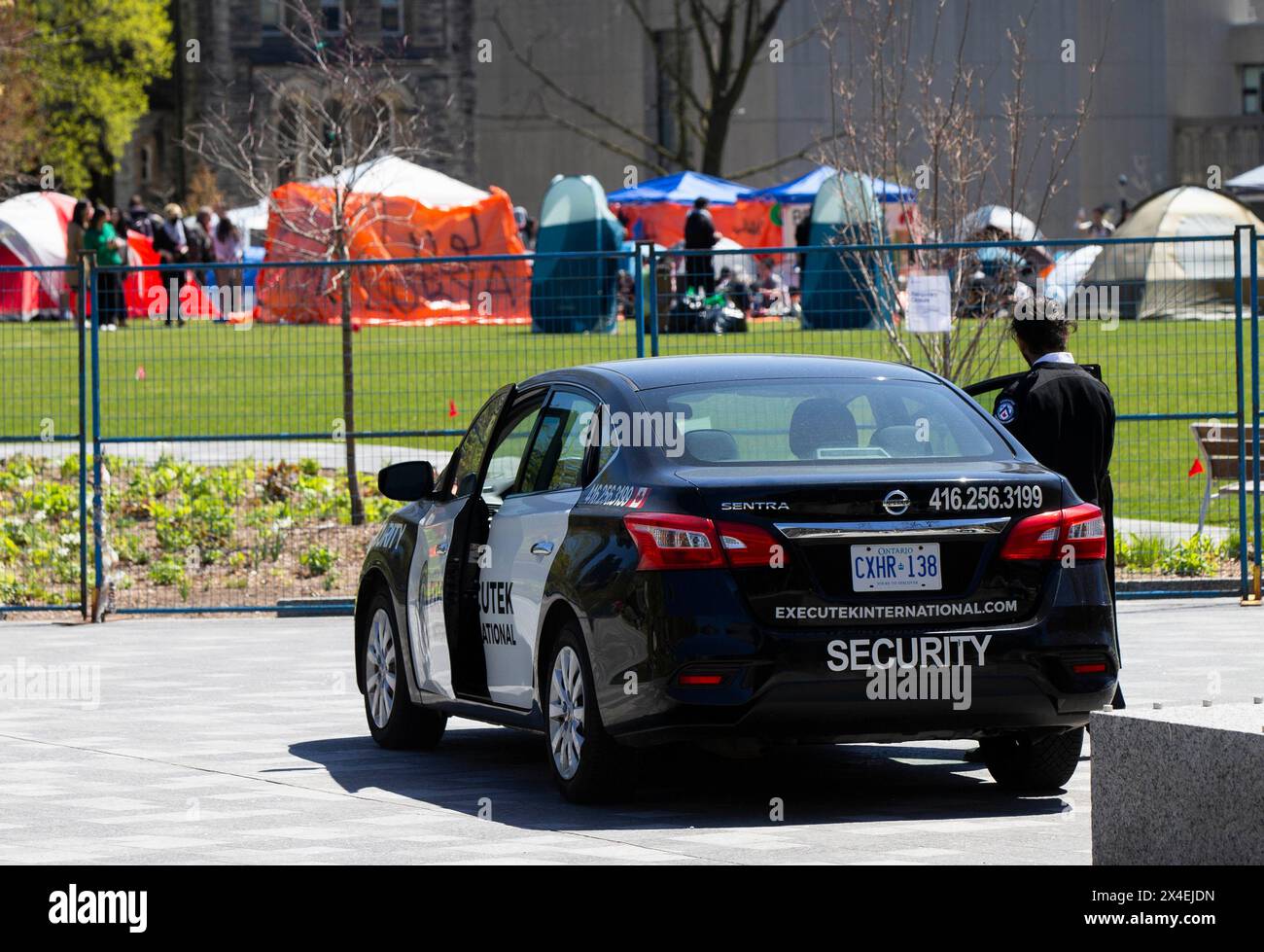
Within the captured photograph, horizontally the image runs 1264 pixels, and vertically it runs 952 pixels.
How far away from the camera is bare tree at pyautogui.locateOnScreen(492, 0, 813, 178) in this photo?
180 feet

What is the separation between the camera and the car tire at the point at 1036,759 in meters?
8.84

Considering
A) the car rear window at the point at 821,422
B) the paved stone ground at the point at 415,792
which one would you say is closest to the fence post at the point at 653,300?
the paved stone ground at the point at 415,792

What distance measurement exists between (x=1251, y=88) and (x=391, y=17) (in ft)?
76.1

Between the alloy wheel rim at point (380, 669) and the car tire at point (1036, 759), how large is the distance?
2.69 m

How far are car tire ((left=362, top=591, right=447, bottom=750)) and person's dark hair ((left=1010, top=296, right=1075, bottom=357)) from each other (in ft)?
9.46

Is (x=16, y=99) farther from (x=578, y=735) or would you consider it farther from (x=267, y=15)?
(x=578, y=735)

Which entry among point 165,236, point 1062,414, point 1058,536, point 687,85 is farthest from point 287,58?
point 1058,536

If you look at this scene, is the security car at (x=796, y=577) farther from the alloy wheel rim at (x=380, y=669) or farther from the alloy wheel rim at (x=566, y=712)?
the alloy wheel rim at (x=380, y=669)

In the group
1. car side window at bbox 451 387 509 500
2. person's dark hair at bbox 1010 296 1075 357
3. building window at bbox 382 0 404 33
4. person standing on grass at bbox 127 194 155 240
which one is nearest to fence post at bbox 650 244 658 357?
car side window at bbox 451 387 509 500

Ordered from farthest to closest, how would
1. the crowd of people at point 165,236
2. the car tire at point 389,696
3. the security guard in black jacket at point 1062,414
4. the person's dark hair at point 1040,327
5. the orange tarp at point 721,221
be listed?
the orange tarp at point 721,221 < the crowd of people at point 165,236 < the car tire at point 389,696 < the person's dark hair at point 1040,327 < the security guard in black jacket at point 1062,414

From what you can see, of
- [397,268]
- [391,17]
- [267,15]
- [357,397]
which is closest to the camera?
[357,397]

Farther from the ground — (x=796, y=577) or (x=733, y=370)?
(x=733, y=370)

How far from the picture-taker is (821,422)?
8.69 m

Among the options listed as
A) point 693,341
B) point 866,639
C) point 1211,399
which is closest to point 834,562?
point 866,639
